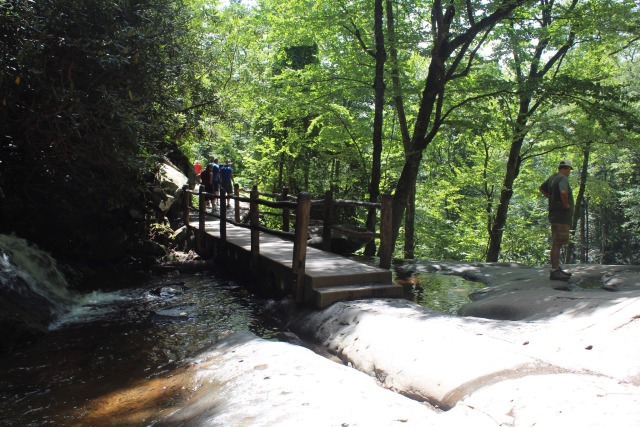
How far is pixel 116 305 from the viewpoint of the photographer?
7508mm

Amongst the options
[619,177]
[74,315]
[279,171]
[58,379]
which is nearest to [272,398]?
[58,379]

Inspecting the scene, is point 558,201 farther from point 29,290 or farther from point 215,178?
point 215,178

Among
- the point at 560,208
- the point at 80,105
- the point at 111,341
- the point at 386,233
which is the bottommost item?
the point at 111,341

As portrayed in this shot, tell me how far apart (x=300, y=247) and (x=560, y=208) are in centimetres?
432

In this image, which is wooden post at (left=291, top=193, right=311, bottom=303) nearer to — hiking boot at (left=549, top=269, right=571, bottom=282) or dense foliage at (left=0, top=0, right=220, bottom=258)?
dense foliage at (left=0, top=0, right=220, bottom=258)

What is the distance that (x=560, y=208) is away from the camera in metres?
7.04

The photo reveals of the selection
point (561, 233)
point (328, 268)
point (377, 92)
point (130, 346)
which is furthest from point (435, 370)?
point (377, 92)

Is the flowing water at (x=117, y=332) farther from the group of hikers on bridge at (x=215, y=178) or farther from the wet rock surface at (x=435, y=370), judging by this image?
the group of hikers on bridge at (x=215, y=178)

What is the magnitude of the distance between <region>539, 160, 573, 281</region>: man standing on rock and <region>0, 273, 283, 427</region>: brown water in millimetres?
4737

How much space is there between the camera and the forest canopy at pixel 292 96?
705 centimetres

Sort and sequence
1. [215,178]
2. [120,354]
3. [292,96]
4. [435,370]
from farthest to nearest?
[215,178] < [292,96] < [120,354] < [435,370]

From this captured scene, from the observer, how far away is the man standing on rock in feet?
22.6

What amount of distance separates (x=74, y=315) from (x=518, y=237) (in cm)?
1899

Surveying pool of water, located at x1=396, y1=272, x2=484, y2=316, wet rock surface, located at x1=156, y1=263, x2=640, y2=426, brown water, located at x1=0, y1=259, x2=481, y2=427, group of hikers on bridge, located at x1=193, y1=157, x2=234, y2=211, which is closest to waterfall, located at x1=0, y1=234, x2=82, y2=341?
brown water, located at x1=0, y1=259, x2=481, y2=427
